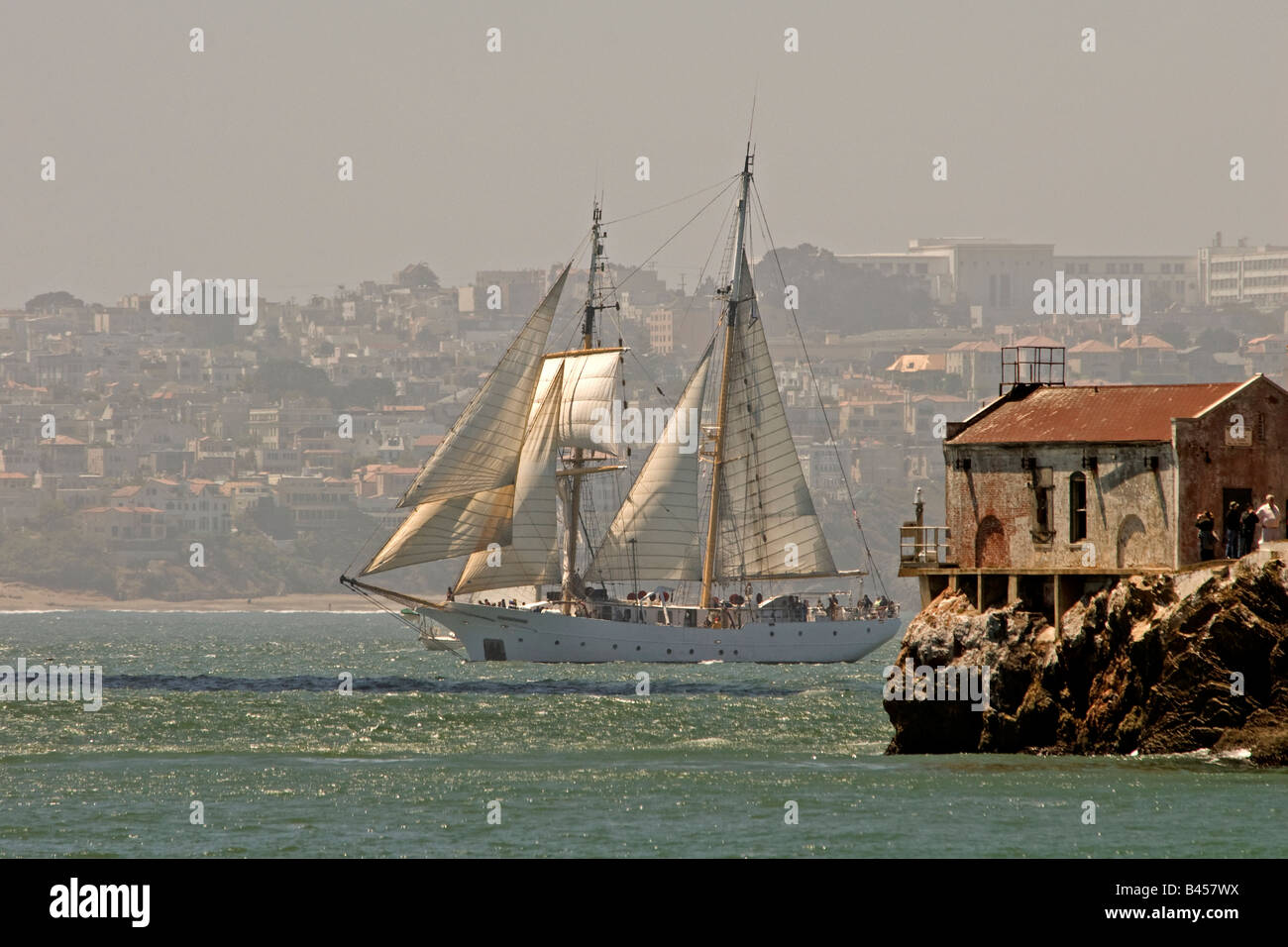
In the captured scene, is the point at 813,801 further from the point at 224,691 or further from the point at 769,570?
the point at 769,570

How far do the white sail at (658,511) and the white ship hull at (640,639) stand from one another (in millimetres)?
2258

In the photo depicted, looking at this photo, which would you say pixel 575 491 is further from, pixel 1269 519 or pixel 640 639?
pixel 1269 519

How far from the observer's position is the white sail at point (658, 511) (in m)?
92.9

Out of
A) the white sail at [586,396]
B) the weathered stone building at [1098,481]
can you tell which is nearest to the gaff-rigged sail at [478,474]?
the white sail at [586,396]

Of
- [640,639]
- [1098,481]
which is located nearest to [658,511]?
[640,639]

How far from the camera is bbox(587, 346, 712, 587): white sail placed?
305 ft

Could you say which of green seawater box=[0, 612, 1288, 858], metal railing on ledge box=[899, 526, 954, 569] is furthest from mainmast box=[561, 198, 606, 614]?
metal railing on ledge box=[899, 526, 954, 569]

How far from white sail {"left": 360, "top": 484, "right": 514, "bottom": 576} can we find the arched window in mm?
50210

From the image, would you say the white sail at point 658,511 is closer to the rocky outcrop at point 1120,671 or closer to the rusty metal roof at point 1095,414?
the rusty metal roof at point 1095,414

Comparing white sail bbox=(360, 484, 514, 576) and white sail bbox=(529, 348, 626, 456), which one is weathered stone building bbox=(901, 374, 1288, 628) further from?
white sail bbox=(529, 348, 626, 456)

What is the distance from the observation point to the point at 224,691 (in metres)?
68.2

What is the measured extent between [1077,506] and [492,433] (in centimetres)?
5089
